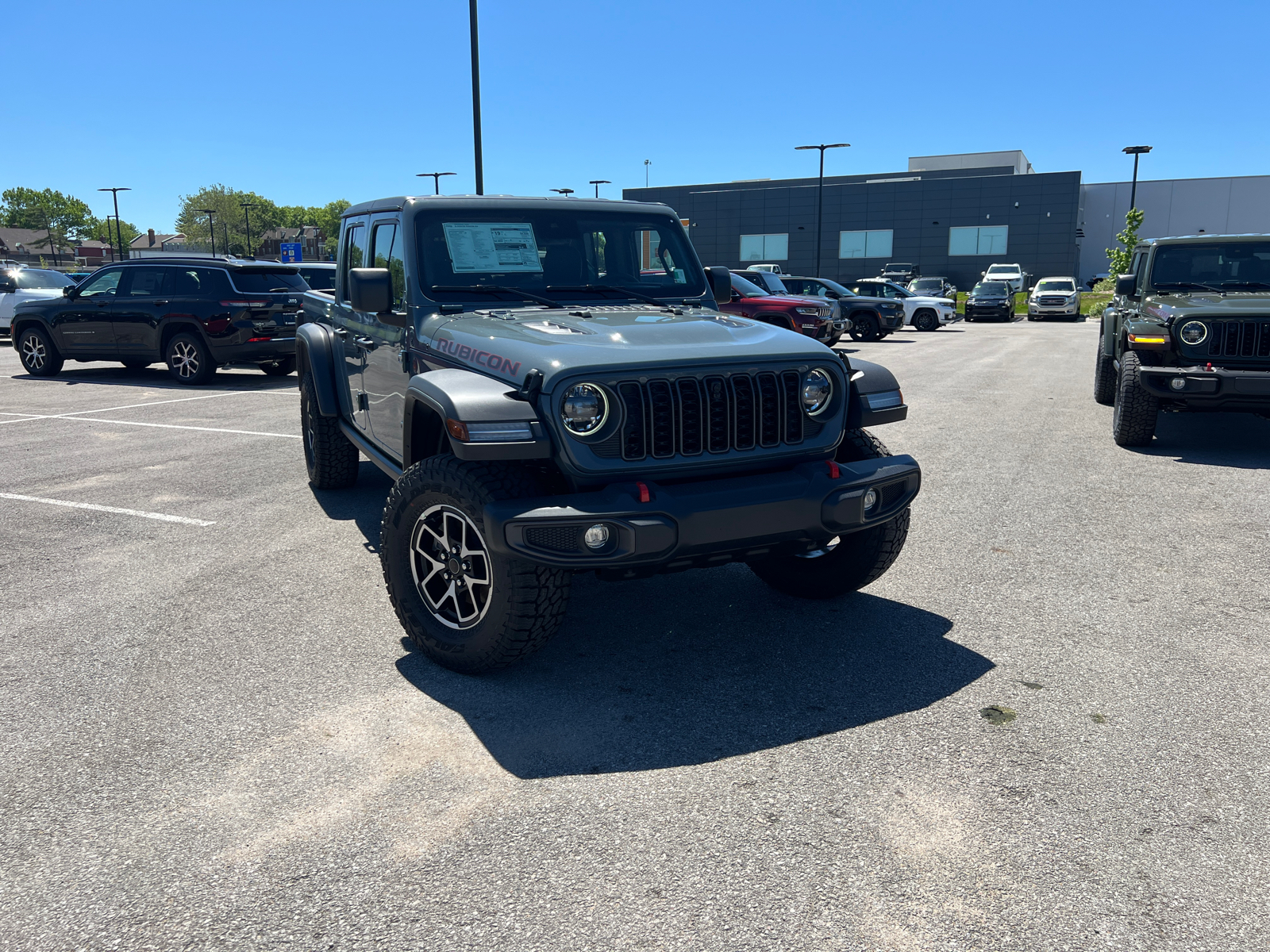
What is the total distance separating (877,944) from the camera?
7.68 ft

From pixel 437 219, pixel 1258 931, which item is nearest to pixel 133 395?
pixel 437 219

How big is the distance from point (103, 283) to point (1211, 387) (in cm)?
1459

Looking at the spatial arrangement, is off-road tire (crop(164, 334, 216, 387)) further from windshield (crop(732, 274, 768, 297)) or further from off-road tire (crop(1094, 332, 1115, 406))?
off-road tire (crop(1094, 332, 1115, 406))

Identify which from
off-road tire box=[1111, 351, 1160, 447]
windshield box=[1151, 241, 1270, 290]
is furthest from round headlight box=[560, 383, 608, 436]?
windshield box=[1151, 241, 1270, 290]

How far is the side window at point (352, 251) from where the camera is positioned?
5816mm

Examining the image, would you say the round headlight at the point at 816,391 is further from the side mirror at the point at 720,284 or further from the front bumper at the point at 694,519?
the side mirror at the point at 720,284

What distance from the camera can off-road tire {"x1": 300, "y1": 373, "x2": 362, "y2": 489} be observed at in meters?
6.82

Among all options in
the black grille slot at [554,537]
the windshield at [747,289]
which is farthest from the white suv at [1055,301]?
the black grille slot at [554,537]

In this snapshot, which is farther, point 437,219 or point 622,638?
point 437,219

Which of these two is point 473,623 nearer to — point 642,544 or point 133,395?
point 642,544

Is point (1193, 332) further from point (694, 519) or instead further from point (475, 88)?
point (475, 88)

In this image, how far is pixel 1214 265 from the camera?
368 inches

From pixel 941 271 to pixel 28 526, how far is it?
71608 millimetres

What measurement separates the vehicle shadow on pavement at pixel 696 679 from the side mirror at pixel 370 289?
1.64 meters
